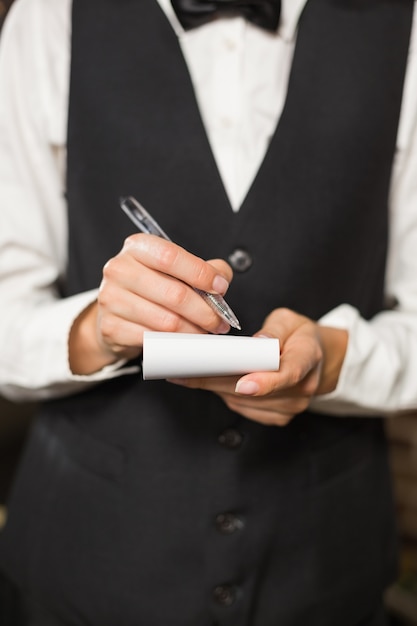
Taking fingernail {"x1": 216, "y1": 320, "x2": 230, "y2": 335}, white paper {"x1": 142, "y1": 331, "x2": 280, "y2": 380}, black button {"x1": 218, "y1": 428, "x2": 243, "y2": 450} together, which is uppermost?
white paper {"x1": 142, "y1": 331, "x2": 280, "y2": 380}

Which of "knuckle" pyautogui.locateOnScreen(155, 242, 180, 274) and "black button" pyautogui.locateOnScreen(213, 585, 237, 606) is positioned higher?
"knuckle" pyautogui.locateOnScreen(155, 242, 180, 274)

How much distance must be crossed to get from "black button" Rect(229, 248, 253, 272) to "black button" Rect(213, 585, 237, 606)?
0.37 metres

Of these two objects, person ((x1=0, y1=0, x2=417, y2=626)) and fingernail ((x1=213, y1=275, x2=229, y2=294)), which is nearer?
fingernail ((x1=213, y1=275, x2=229, y2=294))

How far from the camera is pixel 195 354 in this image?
1.68ft

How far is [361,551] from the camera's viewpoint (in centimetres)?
88

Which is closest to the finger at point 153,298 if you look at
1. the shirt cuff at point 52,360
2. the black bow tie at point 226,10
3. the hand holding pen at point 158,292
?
the hand holding pen at point 158,292

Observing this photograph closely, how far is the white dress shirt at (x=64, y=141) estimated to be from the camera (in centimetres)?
80

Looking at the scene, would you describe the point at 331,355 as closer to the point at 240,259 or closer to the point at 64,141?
the point at 240,259

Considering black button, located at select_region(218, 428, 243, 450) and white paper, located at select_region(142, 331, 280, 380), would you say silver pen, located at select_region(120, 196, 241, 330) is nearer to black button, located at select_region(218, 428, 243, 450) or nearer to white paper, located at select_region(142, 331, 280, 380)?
white paper, located at select_region(142, 331, 280, 380)

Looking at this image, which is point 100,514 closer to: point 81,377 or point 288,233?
point 81,377

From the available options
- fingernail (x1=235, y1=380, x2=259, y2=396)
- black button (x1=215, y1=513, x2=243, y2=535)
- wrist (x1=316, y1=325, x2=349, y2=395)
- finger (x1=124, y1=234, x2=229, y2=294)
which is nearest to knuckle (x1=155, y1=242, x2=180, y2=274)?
finger (x1=124, y1=234, x2=229, y2=294)

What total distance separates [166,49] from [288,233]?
24 cm

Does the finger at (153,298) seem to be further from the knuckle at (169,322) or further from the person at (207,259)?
the person at (207,259)

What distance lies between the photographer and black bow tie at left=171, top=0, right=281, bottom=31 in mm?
801
